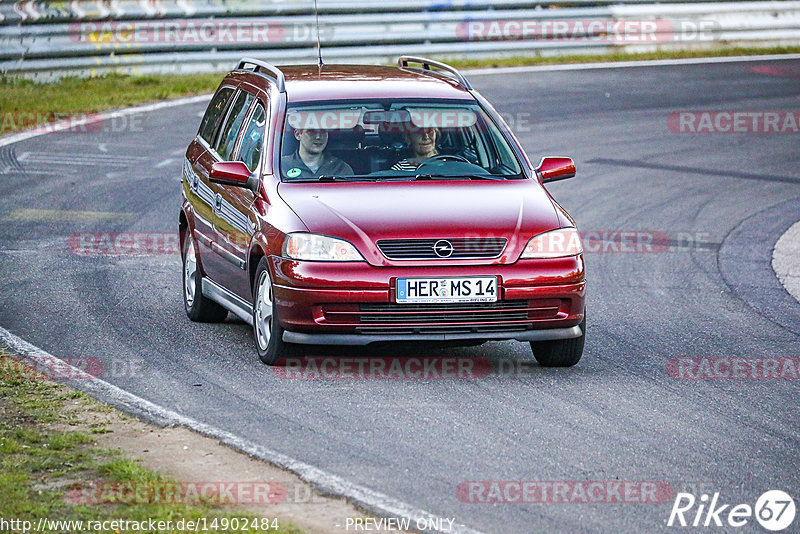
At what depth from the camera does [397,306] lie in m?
7.96

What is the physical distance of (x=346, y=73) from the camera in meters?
9.95

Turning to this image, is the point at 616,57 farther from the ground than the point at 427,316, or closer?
closer

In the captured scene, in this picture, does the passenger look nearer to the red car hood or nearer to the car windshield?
the car windshield

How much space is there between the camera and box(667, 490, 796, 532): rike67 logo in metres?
5.77

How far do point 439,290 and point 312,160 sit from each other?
150 centimetres

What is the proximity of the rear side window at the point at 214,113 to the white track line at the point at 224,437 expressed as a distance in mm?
2140

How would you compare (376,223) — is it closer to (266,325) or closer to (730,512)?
(266,325)

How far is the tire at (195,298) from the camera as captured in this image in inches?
386

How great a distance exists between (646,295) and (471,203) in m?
3.04

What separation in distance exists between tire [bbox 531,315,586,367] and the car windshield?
1145mm

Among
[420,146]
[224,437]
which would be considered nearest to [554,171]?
[420,146]

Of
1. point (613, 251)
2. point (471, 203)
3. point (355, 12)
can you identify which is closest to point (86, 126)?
point (355, 12)

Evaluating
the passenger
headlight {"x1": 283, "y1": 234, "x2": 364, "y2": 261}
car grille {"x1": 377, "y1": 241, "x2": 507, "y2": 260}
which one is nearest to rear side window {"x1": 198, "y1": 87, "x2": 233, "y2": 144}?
the passenger

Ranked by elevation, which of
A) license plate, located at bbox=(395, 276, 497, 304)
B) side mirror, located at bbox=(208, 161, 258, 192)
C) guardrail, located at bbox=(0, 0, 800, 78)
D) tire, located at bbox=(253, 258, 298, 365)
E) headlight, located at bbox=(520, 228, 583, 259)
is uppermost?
side mirror, located at bbox=(208, 161, 258, 192)
